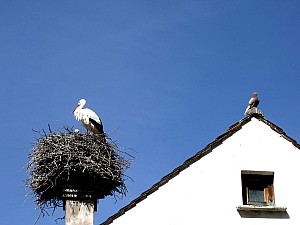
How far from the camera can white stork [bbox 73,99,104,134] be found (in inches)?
622

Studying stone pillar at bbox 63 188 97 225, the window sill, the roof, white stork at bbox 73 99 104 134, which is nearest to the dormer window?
the window sill

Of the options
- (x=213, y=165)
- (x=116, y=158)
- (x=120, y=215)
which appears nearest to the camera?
(x=120, y=215)

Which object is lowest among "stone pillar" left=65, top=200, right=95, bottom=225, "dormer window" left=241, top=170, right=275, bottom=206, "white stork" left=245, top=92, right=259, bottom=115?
"stone pillar" left=65, top=200, right=95, bottom=225

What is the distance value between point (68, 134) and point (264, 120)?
383 cm

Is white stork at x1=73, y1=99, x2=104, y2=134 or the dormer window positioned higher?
white stork at x1=73, y1=99, x2=104, y2=134

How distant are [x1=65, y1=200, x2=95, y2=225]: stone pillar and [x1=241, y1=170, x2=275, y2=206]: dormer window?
2.59 metres

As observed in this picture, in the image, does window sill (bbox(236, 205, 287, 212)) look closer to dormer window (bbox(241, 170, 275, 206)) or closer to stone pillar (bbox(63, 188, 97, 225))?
dormer window (bbox(241, 170, 275, 206))

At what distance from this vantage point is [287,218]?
1205 cm

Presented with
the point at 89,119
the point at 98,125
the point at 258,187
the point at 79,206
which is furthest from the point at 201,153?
the point at 89,119

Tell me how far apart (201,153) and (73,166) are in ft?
7.60

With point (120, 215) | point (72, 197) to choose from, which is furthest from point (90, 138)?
point (120, 215)

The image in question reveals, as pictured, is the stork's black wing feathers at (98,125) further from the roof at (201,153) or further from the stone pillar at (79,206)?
the roof at (201,153)

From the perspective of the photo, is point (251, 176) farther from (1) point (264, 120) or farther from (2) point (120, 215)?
(2) point (120, 215)

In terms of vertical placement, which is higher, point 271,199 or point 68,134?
point 68,134
